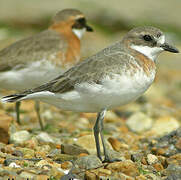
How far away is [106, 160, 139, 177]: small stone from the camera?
5.12 m

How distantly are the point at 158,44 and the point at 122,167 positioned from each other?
1.87 m

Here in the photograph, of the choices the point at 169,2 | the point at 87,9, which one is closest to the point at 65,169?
the point at 87,9

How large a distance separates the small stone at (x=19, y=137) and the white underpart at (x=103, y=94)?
1.01 metres

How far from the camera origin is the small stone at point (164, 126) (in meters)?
8.36

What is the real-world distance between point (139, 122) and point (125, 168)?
3.81m

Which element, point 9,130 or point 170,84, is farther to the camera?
point 170,84

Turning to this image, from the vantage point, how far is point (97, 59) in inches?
232

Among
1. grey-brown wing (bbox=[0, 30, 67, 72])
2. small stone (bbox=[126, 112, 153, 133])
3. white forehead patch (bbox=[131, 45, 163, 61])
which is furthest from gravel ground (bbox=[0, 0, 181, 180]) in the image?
white forehead patch (bbox=[131, 45, 163, 61])

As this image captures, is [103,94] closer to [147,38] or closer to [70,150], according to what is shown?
[70,150]

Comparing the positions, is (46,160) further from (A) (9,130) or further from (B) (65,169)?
(A) (9,130)

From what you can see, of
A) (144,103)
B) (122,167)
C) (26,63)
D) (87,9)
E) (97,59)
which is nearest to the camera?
(122,167)

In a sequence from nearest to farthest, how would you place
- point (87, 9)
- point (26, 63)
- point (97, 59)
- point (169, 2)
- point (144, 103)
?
point (97, 59) < point (26, 63) < point (144, 103) < point (87, 9) < point (169, 2)

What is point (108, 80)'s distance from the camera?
5.49m

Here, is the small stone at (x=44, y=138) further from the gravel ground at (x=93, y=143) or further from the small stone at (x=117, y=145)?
the small stone at (x=117, y=145)
